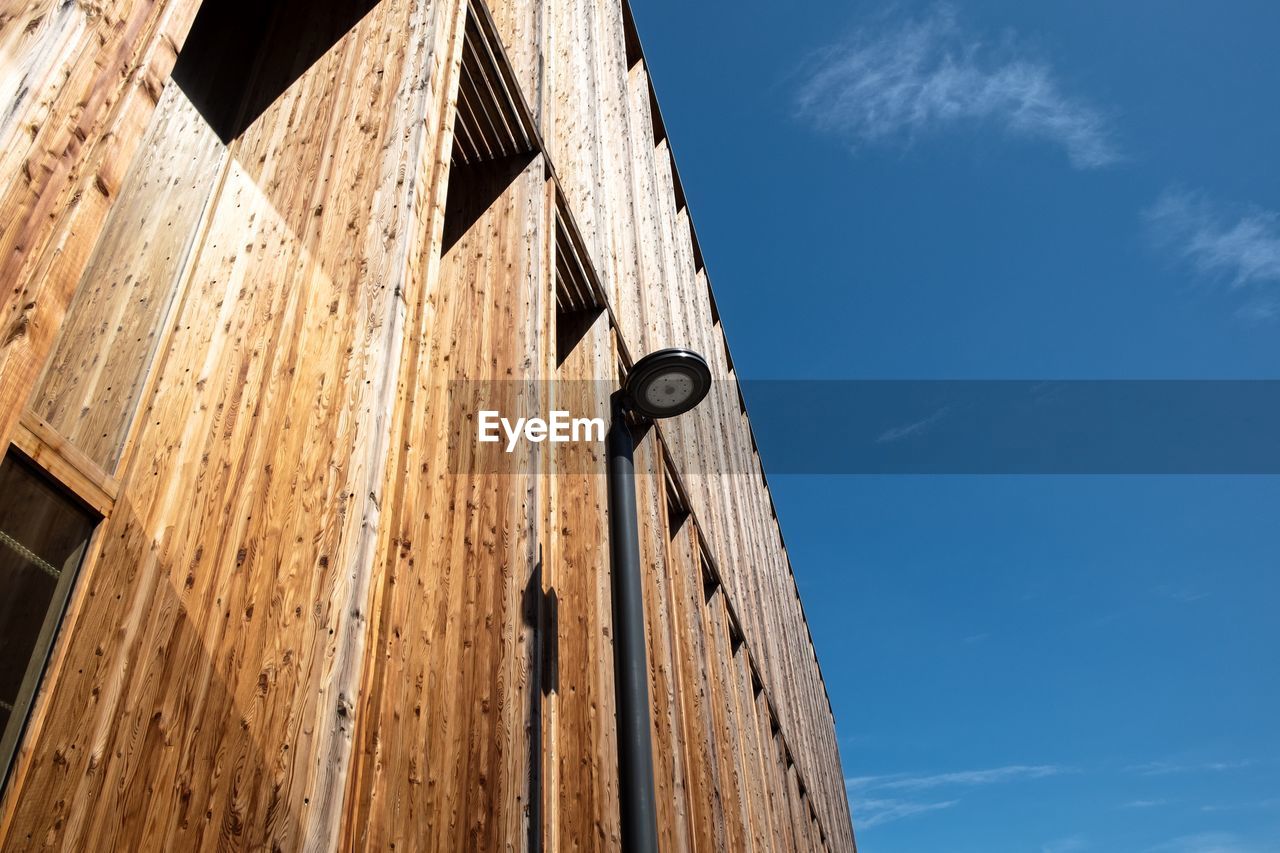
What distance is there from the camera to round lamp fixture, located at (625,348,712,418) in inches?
156

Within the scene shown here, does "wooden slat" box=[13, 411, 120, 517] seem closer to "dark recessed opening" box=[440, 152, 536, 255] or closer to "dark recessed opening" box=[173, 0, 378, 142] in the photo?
"dark recessed opening" box=[173, 0, 378, 142]

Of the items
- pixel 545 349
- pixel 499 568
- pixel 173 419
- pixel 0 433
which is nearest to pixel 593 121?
pixel 545 349

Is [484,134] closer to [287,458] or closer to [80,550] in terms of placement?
[287,458]

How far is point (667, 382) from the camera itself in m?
4.06

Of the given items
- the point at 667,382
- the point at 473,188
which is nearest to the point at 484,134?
the point at 473,188

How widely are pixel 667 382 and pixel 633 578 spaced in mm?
1018

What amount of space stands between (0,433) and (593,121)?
7.06 m

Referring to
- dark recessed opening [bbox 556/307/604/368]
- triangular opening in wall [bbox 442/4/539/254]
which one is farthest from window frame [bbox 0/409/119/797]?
dark recessed opening [bbox 556/307/604/368]

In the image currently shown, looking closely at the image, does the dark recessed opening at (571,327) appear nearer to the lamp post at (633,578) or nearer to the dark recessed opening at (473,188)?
the dark recessed opening at (473,188)

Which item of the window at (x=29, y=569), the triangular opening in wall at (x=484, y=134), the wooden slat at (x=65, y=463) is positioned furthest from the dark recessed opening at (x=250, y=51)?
the window at (x=29, y=569)

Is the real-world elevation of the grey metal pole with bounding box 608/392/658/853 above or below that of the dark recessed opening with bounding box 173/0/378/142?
below

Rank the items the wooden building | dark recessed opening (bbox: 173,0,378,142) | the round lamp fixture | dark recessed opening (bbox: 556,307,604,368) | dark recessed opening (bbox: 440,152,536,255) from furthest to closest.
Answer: dark recessed opening (bbox: 556,307,604,368)
dark recessed opening (bbox: 440,152,536,255)
the round lamp fixture
dark recessed opening (bbox: 173,0,378,142)
the wooden building

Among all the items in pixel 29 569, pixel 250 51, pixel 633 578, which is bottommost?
pixel 29 569

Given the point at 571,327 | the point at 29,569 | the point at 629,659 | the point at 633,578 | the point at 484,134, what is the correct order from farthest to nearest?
1. the point at 571,327
2. the point at 484,134
3. the point at 633,578
4. the point at 629,659
5. the point at 29,569
